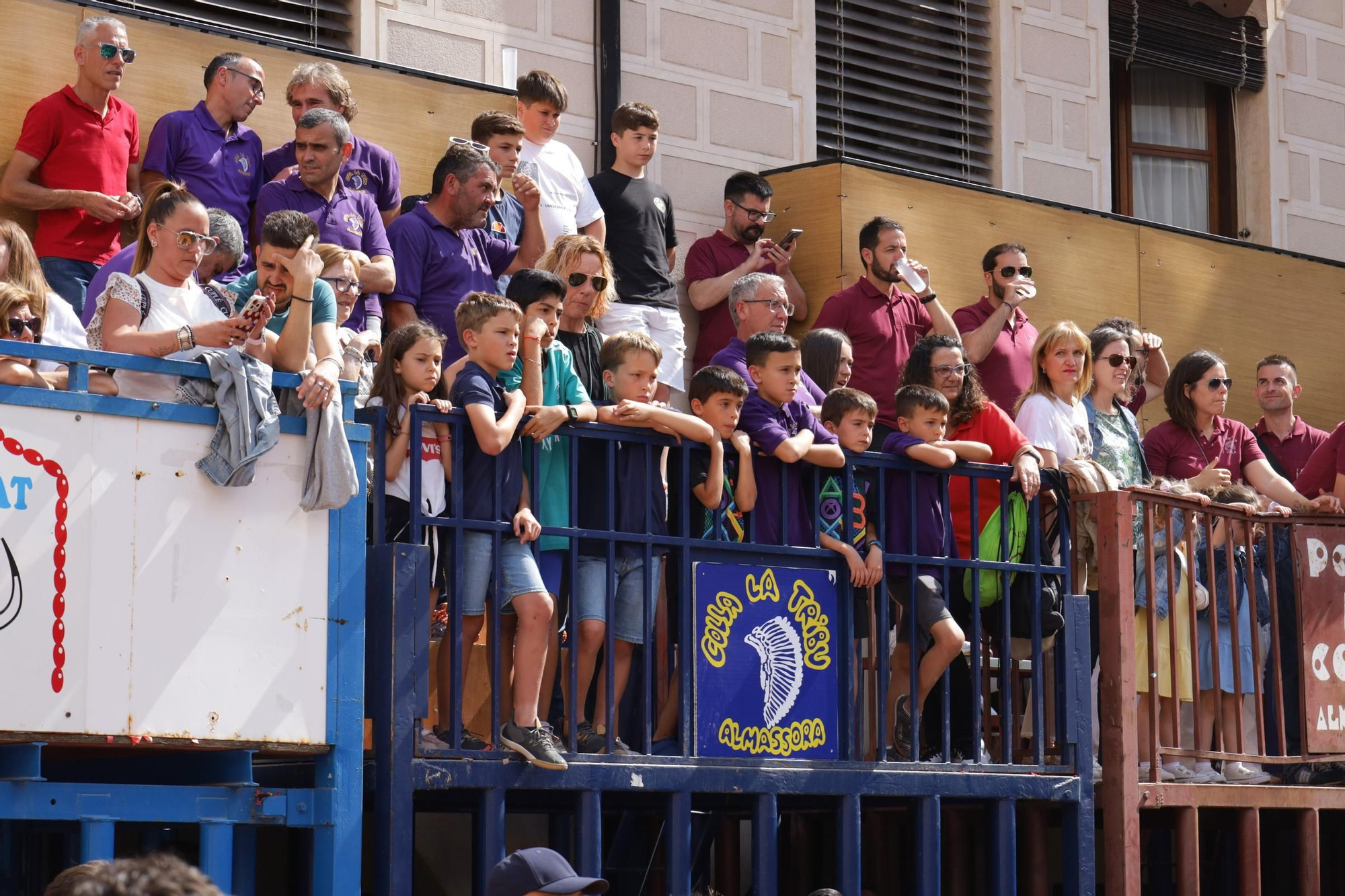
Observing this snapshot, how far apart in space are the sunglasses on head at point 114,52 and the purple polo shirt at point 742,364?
2.85m

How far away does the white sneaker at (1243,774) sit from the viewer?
30.6 feet

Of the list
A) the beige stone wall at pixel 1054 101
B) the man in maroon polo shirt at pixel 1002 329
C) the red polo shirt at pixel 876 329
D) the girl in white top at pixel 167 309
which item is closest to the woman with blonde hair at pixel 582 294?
the girl in white top at pixel 167 309

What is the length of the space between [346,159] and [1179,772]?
4.67m

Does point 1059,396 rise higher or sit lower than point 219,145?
lower

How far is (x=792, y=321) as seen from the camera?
11.4 meters

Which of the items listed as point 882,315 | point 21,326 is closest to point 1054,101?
point 882,315

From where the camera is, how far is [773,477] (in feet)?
25.6

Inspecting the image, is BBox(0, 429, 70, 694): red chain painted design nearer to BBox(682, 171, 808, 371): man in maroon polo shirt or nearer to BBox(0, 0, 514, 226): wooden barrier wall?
BBox(0, 0, 514, 226): wooden barrier wall

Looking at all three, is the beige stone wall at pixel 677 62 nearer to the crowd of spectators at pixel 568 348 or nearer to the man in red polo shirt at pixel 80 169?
the crowd of spectators at pixel 568 348

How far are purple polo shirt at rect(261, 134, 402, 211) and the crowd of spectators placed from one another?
16 mm

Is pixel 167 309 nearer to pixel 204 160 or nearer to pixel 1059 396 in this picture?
pixel 204 160

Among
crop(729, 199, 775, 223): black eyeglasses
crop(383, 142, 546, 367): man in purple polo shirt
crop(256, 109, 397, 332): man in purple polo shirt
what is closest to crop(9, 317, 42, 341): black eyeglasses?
crop(256, 109, 397, 332): man in purple polo shirt

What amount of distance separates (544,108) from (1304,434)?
480 centimetres

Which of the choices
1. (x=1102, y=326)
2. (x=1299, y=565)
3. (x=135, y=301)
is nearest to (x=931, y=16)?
(x=1102, y=326)
